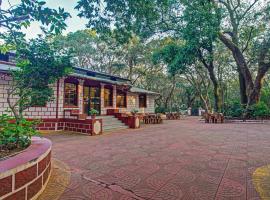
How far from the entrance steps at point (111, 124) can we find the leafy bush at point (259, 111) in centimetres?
1117

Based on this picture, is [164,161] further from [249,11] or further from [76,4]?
[249,11]

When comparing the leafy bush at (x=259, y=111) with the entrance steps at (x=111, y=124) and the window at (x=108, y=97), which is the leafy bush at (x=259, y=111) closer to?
the entrance steps at (x=111, y=124)

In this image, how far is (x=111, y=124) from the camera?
11.8 meters

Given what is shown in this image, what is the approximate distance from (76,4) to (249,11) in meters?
18.3

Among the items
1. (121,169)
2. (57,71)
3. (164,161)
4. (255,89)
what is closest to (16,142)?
(121,169)

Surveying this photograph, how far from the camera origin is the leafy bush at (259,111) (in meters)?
15.2

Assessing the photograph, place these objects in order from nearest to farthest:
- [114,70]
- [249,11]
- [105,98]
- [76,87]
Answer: [76,87], [105,98], [249,11], [114,70]

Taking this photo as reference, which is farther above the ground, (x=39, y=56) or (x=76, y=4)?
(x=76, y=4)

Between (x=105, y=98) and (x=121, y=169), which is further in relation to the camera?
(x=105, y=98)

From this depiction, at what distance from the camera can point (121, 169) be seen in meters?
3.91

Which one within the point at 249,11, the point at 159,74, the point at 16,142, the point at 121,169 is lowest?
the point at 121,169

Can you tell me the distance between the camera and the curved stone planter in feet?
6.91

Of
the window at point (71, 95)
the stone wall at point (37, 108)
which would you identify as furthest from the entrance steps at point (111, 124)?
the stone wall at point (37, 108)

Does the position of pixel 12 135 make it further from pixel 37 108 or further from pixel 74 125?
pixel 37 108
